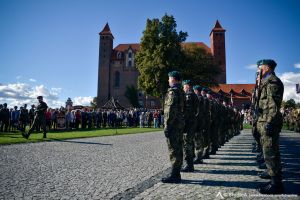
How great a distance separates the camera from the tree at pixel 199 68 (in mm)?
47438

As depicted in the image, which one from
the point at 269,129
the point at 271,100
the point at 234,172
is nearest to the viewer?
the point at 269,129

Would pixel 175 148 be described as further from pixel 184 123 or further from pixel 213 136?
pixel 213 136

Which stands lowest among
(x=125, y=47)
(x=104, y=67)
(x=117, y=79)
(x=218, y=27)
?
(x=117, y=79)

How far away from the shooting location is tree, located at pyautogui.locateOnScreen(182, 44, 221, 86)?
47.4 metres

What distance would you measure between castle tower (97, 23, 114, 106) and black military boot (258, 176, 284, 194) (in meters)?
73.5

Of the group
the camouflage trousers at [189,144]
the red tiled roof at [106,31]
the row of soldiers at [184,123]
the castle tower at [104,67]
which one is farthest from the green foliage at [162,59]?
the camouflage trousers at [189,144]

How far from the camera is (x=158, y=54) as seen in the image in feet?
143

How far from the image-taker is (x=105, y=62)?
7831cm

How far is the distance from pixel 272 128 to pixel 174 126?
74.1 inches

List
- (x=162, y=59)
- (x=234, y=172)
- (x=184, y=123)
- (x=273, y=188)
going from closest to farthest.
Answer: (x=273, y=188) → (x=184, y=123) → (x=234, y=172) → (x=162, y=59)

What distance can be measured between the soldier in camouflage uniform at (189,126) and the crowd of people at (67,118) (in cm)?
1399

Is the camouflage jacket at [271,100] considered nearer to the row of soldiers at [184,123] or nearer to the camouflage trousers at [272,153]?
the camouflage trousers at [272,153]

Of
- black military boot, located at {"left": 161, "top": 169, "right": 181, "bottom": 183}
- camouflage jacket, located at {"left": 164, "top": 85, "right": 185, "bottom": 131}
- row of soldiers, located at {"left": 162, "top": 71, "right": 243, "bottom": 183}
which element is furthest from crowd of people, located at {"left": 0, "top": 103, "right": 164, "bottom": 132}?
black military boot, located at {"left": 161, "top": 169, "right": 181, "bottom": 183}

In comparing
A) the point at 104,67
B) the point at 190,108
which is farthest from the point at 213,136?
the point at 104,67
